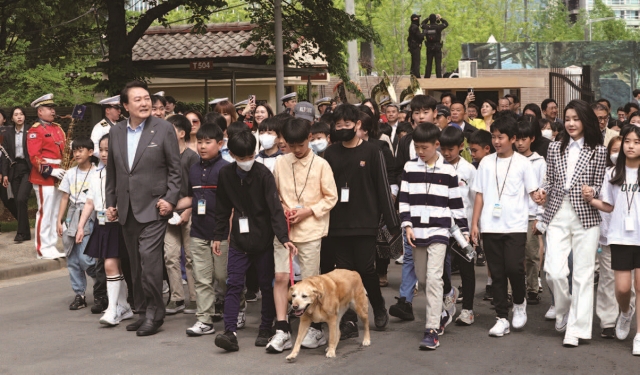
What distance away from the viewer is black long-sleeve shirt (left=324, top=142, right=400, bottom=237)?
27.8ft

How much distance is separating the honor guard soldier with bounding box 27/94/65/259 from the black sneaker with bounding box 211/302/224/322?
4.89 metres

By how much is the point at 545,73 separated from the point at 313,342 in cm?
3583

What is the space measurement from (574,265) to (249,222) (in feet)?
9.16

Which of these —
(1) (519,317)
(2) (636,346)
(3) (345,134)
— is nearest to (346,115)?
(3) (345,134)

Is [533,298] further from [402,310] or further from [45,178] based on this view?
[45,178]

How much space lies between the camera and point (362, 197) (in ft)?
27.9

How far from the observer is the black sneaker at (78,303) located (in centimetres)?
1030

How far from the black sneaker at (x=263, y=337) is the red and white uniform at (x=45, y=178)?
248 inches

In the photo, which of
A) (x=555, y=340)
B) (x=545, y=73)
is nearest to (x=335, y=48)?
(x=555, y=340)

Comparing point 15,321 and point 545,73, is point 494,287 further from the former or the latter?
point 545,73

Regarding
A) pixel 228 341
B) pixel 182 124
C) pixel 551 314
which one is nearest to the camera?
pixel 228 341

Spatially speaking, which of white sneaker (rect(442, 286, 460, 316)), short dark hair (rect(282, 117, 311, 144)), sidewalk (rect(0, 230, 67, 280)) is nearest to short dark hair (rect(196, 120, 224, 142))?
short dark hair (rect(282, 117, 311, 144))

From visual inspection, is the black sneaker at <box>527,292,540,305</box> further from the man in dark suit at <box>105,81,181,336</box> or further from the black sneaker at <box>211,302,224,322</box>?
the man in dark suit at <box>105,81,181,336</box>

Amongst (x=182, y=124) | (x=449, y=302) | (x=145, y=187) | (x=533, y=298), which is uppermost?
(x=182, y=124)
